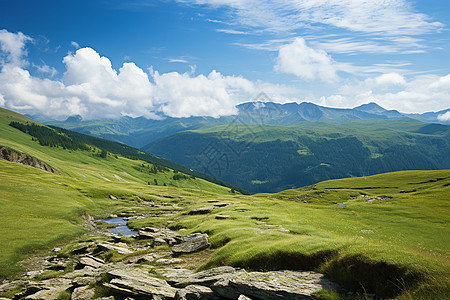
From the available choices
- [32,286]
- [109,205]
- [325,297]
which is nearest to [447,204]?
[325,297]

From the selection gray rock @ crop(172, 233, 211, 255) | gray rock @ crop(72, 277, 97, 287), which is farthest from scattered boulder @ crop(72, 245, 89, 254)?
gray rock @ crop(72, 277, 97, 287)

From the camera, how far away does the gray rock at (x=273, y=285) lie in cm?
1316

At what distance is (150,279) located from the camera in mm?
18547

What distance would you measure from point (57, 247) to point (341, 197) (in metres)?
130

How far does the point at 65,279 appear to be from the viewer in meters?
22.7

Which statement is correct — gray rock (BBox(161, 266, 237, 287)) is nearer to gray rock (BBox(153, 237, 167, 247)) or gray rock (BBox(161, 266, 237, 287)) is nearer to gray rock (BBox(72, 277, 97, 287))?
gray rock (BBox(72, 277, 97, 287))

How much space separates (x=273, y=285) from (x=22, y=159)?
506ft

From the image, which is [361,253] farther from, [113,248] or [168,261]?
[113,248]

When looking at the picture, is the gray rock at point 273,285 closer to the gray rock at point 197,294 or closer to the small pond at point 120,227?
the gray rock at point 197,294

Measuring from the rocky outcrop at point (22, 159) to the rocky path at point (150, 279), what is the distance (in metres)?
116

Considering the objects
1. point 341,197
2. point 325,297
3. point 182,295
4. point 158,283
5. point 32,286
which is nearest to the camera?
point 325,297

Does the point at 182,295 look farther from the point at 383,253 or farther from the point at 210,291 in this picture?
the point at 383,253

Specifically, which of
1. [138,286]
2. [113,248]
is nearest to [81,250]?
[113,248]

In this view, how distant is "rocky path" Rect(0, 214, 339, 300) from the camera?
46.3 ft
